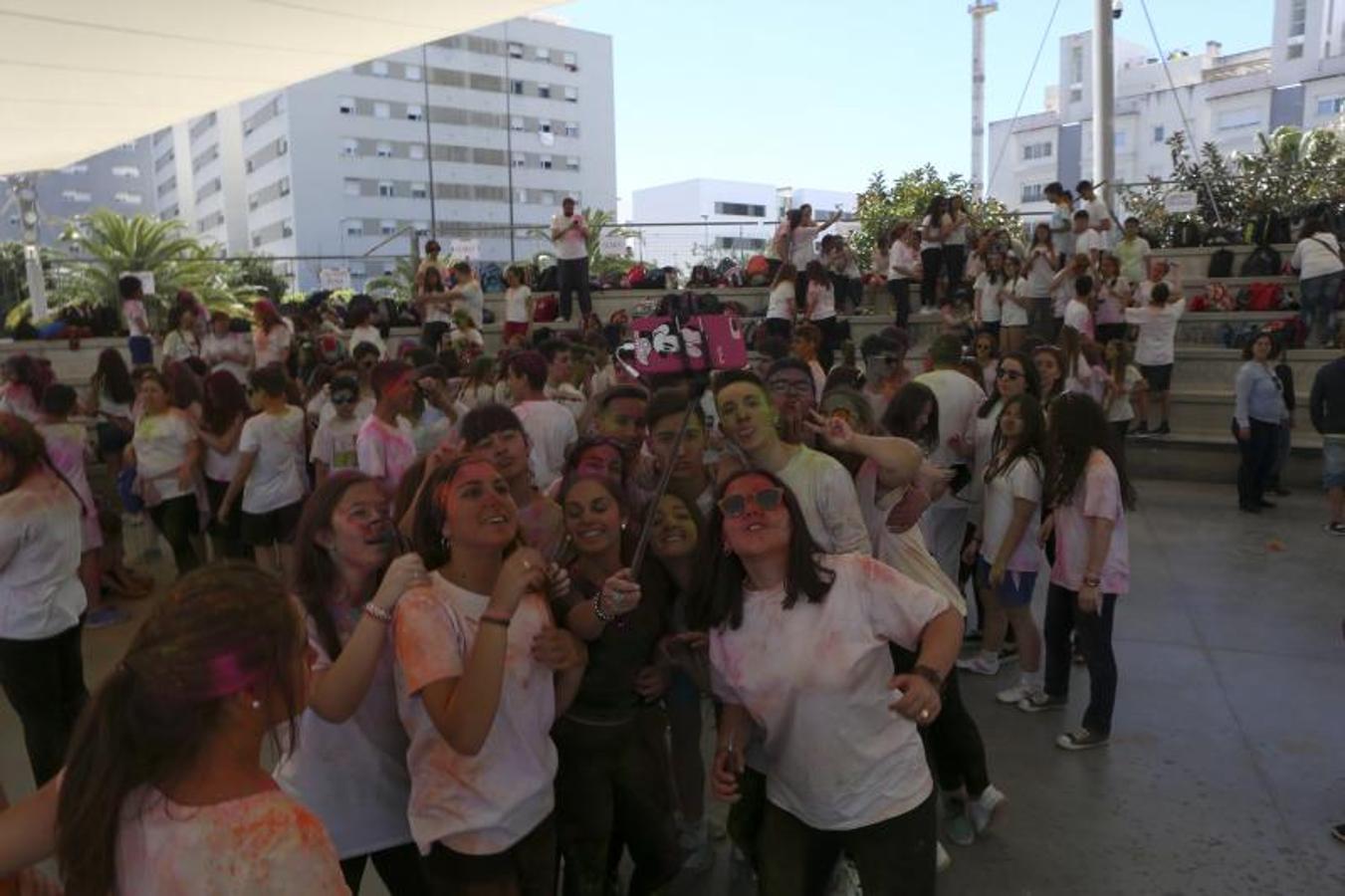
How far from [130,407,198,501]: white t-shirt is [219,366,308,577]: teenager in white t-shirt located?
46 centimetres

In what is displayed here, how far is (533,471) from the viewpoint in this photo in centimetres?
478

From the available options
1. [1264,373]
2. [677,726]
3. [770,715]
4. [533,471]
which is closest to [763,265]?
[1264,373]

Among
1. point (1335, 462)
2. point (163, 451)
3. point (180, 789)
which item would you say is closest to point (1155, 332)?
point (1335, 462)

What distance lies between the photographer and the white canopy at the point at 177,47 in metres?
6.45

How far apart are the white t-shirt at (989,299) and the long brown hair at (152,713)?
443 inches

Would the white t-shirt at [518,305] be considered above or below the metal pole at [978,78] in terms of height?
below

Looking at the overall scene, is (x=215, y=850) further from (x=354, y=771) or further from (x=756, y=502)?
(x=756, y=502)

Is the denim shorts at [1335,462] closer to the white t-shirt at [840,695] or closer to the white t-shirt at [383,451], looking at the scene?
the white t-shirt at [840,695]

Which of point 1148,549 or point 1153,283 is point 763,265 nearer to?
point 1153,283

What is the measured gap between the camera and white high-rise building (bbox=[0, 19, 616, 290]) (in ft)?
223

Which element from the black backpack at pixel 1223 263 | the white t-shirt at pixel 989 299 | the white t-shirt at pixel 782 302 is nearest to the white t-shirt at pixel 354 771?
the white t-shirt at pixel 782 302

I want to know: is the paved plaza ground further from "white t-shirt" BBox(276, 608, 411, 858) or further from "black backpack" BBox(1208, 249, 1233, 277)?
"black backpack" BBox(1208, 249, 1233, 277)

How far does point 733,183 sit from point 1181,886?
11347 cm

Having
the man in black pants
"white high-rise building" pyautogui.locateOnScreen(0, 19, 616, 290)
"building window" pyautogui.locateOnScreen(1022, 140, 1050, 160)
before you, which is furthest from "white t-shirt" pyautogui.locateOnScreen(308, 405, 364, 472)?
"building window" pyautogui.locateOnScreen(1022, 140, 1050, 160)
